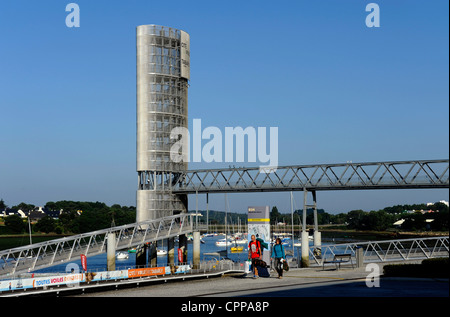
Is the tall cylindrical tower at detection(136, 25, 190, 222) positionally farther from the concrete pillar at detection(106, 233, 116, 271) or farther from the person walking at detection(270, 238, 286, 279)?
the person walking at detection(270, 238, 286, 279)

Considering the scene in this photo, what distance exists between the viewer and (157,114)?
94.8m

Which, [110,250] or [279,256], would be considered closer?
[279,256]

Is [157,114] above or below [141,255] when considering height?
above

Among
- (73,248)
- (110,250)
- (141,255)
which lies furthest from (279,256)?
(141,255)

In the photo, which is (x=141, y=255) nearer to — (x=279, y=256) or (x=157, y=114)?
(x=157, y=114)

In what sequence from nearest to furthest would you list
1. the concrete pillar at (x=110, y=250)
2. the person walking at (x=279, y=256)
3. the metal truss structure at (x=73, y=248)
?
the person walking at (x=279, y=256)
the metal truss structure at (x=73, y=248)
the concrete pillar at (x=110, y=250)

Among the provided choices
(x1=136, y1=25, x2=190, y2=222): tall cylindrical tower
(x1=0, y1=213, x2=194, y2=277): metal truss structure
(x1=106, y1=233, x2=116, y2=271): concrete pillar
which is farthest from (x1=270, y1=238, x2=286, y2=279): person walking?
(x1=136, y1=25, x2=190, y2=222): tall cylindrical tower

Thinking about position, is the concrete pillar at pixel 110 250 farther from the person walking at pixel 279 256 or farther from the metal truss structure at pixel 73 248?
the person walking at pixel 279 256

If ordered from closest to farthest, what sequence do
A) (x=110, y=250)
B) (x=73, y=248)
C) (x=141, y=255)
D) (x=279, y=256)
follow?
(x=279, y=256) → (x=73, y=248) → (x=110, y=250) → (x=141, y=255)

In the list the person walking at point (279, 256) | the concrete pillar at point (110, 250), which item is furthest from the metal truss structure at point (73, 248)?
the person walking at point (279, 256)

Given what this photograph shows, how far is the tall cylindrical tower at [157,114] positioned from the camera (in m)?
94.5

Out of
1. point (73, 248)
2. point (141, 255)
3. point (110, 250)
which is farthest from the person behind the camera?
point (141, 255)
